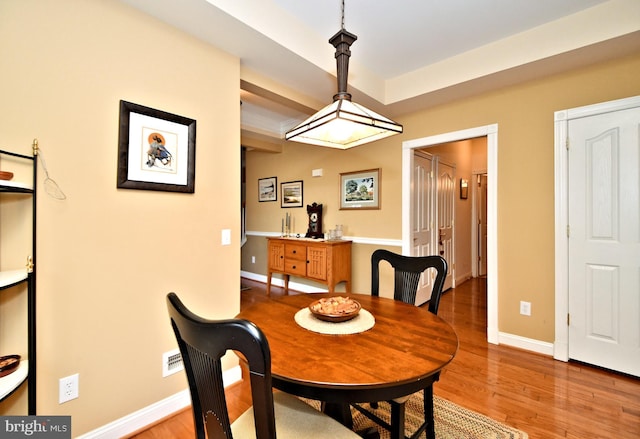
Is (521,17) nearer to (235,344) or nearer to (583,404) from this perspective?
(583,404)

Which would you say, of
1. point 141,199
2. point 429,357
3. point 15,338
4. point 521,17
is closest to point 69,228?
point 141,199

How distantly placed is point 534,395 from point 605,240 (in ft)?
4.35

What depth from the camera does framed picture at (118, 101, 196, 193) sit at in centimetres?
161

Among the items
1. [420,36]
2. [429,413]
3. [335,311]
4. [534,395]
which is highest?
[420,36]

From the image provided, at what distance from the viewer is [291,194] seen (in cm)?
482

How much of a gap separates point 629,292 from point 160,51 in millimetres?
3686

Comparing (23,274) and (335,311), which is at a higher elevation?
(23,274)

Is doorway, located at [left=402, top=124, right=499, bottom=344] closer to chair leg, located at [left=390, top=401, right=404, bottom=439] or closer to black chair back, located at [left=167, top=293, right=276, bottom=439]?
chair leg, located at [left=390, top=401, right=404, bottom=439]

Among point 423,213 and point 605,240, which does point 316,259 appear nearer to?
point 423,213

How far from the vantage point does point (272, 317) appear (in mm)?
1377

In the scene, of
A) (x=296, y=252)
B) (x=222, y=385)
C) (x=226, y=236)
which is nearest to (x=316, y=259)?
(x=296, y=252)

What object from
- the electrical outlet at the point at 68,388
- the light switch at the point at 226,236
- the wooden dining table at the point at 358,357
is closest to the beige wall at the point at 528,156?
the wooden dining table at the point at 358,357

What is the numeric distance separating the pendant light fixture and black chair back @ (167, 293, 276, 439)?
1.10 metres

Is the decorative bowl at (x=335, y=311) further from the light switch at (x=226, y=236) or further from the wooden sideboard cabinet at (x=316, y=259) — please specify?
the wooden sideboard cabinet at (x=316, y=259)
